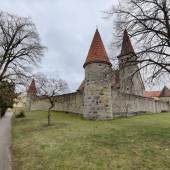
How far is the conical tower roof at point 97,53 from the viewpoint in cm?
2092

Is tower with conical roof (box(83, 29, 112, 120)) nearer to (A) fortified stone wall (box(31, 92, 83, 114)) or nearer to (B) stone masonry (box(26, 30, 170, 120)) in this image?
(B) stone masonry (box(26, 30, 170, 120))

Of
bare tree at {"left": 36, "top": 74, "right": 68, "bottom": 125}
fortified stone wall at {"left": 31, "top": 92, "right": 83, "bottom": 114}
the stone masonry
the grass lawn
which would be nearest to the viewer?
the grass lawn

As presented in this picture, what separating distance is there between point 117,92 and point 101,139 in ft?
46.8

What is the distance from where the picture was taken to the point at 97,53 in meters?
21.3

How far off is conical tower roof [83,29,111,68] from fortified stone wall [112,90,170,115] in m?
4.62

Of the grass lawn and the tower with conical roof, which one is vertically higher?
the tower with conical roof

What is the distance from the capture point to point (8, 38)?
1755 cm

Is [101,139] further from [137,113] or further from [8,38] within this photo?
[137,113]

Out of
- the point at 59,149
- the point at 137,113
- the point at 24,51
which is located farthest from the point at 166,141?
the point at 137,113

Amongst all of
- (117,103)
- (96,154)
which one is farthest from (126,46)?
(117,103)

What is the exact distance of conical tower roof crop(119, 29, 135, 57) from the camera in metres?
12.3

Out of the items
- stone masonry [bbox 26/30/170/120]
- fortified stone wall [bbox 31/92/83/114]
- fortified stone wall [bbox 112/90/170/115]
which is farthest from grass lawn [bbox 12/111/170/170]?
fortified stone wall [bbox 112/90/170/115]

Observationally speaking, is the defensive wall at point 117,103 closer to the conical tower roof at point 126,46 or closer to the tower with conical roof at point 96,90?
the tower with conical roof at point 96,90

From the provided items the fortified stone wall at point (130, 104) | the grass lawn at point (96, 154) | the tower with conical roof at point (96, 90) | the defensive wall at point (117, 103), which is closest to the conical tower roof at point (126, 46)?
the grass lawn at point (96, 154)
